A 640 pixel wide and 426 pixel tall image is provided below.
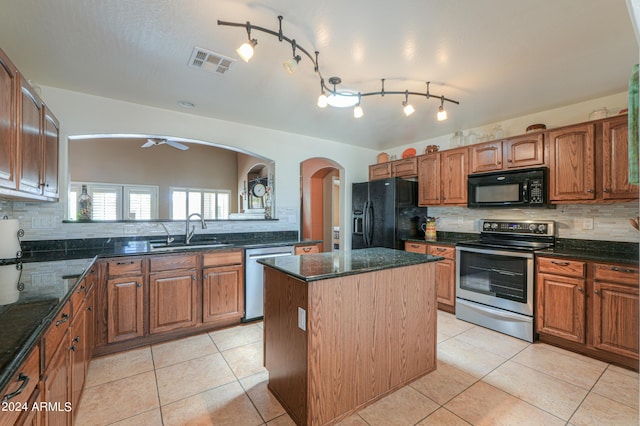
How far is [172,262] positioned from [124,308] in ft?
1.75

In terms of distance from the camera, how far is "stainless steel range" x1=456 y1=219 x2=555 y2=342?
276cm

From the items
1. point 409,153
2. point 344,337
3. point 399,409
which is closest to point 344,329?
point 344,337

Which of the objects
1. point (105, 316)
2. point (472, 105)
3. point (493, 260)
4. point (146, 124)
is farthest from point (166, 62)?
point (493, 260)

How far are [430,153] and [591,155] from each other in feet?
5.53

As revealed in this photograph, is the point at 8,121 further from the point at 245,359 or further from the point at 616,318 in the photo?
the point at 616,318

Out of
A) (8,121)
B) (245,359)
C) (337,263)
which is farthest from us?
(245,359)

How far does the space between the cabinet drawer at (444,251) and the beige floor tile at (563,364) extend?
1.16 m

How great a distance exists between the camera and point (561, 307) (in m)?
2.56

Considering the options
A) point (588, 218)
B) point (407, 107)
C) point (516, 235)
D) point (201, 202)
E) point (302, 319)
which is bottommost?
point (302, 319)

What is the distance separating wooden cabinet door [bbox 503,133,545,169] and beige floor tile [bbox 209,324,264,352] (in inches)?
134

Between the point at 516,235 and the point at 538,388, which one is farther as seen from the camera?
the point at 516,235

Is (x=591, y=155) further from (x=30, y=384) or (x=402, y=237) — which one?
(x=30, y=384)

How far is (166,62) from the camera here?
7.24ft

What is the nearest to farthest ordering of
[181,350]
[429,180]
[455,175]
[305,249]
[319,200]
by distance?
[181,350] → [305,249] → [455,175] → [429,180] → [319,200]
